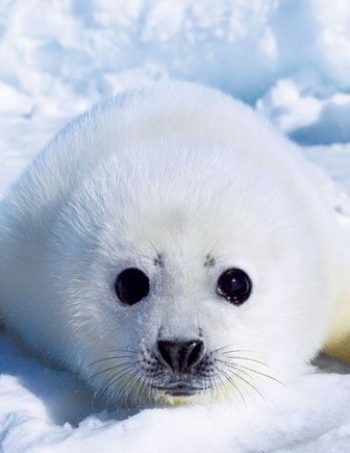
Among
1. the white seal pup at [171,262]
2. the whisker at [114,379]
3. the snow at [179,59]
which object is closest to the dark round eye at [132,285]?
the white seal pup at [171,262]

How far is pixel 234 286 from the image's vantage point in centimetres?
242

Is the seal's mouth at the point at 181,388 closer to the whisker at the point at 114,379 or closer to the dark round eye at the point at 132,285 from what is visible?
the whisker at the point at 114,379

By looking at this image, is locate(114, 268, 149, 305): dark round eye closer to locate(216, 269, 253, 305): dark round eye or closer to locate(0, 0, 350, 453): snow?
locate(216, 269, 253, 305): dark round eye

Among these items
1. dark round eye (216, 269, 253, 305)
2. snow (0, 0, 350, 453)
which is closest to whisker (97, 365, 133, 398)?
dark round eye (216, 269, 253, 305)

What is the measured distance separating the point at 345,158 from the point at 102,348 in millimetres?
4361

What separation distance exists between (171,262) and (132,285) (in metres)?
0.13

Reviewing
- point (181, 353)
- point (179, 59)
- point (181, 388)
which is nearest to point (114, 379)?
point (181, 388)

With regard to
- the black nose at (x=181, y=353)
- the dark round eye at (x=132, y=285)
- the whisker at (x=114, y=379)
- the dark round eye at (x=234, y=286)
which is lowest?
the whisker at (x=114, y=379)

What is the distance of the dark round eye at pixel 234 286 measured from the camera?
242 centimetres

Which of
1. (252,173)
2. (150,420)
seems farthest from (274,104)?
(150,420)

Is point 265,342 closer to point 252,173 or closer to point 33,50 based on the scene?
point 252,173

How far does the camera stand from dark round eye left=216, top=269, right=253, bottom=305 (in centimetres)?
242

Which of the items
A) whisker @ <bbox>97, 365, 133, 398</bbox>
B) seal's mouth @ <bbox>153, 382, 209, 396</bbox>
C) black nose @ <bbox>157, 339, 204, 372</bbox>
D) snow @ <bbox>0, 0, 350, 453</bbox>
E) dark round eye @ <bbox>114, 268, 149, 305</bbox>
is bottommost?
whisker @ <bbox>97, 365, 133, 398</bbox>

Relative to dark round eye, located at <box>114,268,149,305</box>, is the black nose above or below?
below
